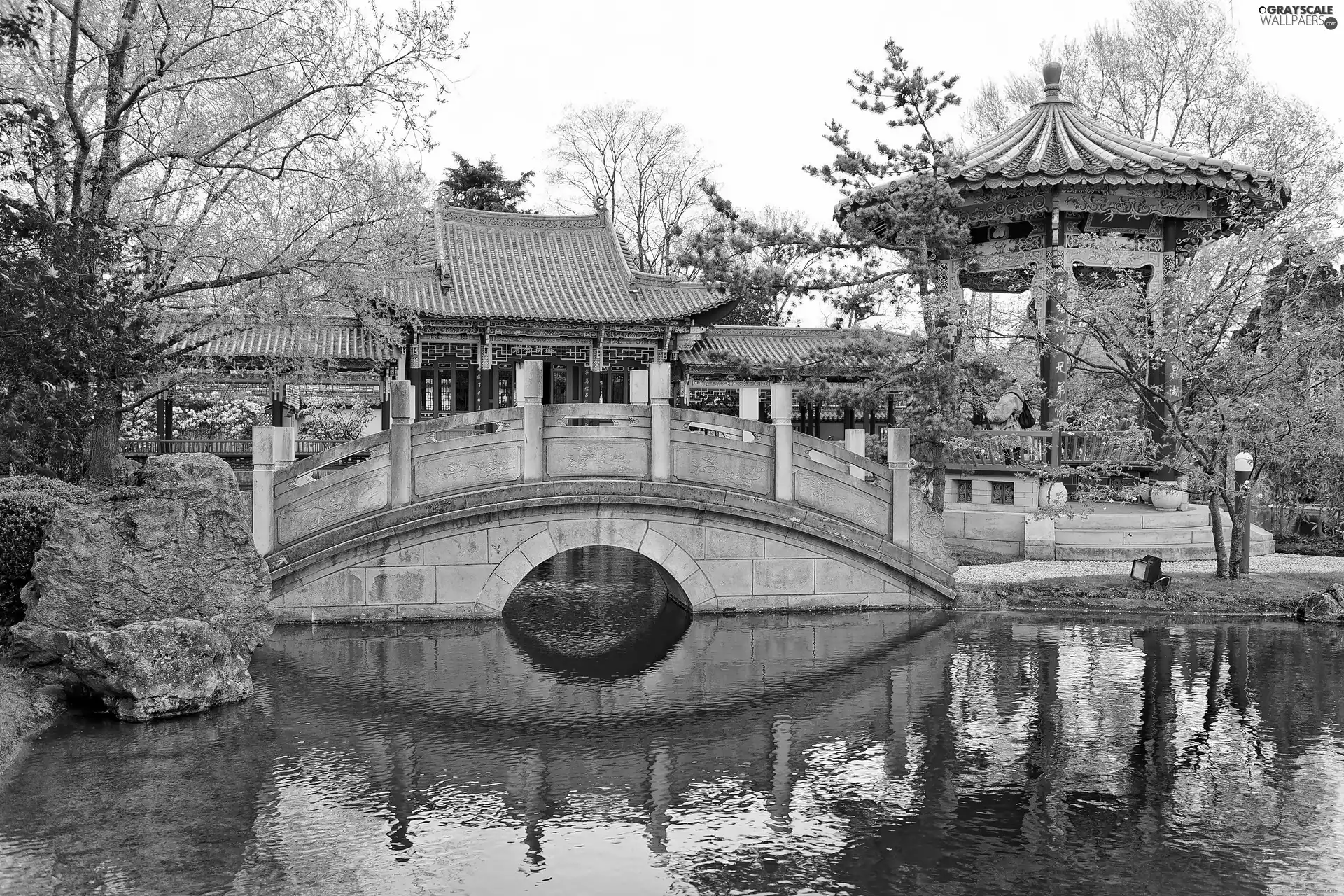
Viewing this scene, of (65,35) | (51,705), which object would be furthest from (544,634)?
(65,35)

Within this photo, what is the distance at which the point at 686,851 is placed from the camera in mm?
6117

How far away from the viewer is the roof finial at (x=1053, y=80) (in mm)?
21156

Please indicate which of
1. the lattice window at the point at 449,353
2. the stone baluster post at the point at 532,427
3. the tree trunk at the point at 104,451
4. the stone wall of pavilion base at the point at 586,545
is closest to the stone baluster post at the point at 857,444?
the stone wall of pavilion base at the point at 586,545

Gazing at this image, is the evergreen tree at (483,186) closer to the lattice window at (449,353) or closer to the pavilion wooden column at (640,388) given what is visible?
the lattice window at (449,353)

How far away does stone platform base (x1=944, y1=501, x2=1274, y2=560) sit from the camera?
16078 mm

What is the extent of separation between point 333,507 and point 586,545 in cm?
290

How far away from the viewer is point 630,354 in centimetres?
2417

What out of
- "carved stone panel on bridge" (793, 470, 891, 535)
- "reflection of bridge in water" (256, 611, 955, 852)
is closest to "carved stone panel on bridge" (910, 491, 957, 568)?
"carved stone panel on bridge" (793, 470, 891, 535)

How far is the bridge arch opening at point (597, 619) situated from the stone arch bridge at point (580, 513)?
581 mm

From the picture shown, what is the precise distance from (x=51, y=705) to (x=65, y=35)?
29.0 ft

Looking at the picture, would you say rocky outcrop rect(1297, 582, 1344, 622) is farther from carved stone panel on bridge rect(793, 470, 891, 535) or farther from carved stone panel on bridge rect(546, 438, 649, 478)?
carved stone panel on bridge rect(546, 438, 649, 478)

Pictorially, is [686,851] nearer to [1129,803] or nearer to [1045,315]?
[1129,803]

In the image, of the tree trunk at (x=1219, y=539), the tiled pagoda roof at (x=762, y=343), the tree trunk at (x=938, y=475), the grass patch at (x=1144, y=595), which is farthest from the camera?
the tiled pagoda roof at (x=762, y=343)

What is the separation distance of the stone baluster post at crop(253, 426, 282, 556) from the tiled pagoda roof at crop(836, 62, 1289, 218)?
918cm
